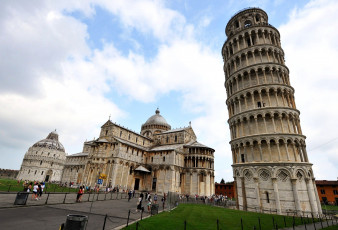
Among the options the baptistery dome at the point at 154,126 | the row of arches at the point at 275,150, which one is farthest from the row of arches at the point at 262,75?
the baptistery dome at the point at 154,126

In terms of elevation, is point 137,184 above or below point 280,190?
below

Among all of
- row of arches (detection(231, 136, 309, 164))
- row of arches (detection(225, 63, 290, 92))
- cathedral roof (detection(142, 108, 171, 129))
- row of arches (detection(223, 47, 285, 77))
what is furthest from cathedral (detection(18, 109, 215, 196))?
row of arches (detection(223, 47, 285, 77))

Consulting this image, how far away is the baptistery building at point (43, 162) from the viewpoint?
82.9 m

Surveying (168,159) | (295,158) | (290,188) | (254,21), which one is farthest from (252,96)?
(168,159)

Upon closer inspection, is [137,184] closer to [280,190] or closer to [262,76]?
[280,190]

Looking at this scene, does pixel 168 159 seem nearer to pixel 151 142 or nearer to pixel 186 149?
pixel 186 149

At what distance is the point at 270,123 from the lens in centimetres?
2461

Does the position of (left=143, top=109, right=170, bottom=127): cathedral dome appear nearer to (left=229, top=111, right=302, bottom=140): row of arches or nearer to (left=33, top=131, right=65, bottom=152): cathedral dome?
(left=229, top=111, right=302, bottom=140): row of arches

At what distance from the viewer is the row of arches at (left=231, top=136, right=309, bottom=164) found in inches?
892

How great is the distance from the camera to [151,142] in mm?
57719

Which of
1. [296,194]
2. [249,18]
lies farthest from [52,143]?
[296,194]

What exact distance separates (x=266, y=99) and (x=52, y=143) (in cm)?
10477

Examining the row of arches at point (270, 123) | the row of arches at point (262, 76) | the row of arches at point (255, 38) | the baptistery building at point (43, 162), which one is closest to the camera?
the row of arches at point (270, 123)

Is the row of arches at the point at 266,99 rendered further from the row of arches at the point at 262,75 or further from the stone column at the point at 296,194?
the stone column at the point at 296,194
